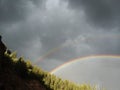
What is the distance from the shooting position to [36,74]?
103 m

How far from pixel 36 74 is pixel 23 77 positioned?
11075 mm

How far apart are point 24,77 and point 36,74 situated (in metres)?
10.3

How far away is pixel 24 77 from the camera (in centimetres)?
9331

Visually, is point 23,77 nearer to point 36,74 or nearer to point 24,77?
point 24,77

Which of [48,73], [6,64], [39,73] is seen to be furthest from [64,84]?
[6,64]

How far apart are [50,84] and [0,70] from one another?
45341 millimetres

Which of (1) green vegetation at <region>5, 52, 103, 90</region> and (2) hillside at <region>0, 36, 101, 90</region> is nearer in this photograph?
(2) hillside at <region>0, 36, 101, 90</region>

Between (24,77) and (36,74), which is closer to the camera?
(24,77)

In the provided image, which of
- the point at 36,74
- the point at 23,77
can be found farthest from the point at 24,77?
the point at 36,74

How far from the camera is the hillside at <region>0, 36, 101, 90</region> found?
234 feet

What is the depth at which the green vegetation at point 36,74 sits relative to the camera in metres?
88.4

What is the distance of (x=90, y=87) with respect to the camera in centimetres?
13888

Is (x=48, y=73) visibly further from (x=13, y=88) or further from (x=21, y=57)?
(x=13, y=88)

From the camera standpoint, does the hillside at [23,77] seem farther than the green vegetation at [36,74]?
No
